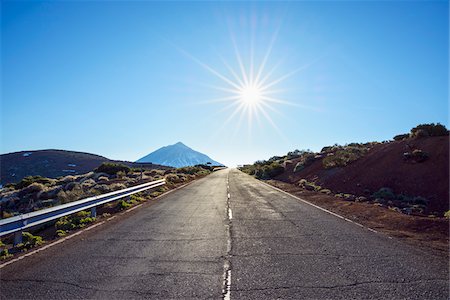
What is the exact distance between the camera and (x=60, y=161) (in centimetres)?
9331

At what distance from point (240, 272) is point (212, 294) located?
1.09 m

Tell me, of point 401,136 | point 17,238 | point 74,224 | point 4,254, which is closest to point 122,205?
point 74,224

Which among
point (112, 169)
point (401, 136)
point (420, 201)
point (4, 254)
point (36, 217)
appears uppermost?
point (401, 136)

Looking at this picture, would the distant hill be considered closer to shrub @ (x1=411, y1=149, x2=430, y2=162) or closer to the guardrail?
shrub @ (x1=411, y1=149, x2=430, y2=162)

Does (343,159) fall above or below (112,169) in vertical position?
above

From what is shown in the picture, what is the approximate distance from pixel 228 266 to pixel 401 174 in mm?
19721

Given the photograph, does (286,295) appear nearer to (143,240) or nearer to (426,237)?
(143,240)

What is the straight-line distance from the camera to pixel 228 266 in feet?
19.7

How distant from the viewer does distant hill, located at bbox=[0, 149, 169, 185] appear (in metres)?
79.8

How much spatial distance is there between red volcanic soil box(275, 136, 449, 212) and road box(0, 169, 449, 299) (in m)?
11.4

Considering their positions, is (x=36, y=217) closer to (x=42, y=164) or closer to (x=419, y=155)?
(x=419, y=155)

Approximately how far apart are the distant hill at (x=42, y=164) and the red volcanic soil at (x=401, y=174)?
5692 centimetres

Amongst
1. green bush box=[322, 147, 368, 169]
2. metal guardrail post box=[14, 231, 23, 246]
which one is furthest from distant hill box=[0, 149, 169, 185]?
metal guardrail post box=[14, 231, 23, 246]

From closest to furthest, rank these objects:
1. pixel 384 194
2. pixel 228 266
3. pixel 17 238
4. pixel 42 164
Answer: pixel 228 266 → pixel 17 238 → pixel 384 194 → pixel 42 164
